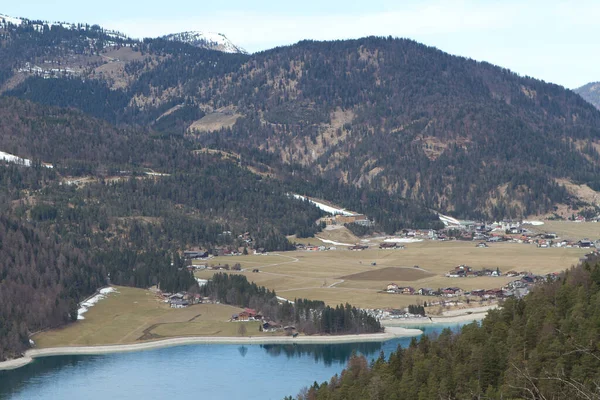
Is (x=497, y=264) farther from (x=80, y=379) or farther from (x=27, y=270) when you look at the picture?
(x=80, y=379)

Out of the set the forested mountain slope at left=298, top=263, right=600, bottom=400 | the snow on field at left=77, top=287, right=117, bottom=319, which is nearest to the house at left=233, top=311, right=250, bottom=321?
the snow on field at left=77, top=287, right=117, bottom=319

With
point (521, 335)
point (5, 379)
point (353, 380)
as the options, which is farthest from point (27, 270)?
point (521, 335)

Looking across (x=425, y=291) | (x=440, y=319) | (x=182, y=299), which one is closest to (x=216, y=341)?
(x=182, y=299)

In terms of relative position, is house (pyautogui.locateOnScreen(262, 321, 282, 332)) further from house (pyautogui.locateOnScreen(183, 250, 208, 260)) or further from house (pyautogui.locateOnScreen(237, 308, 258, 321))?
house (pyautogui.locateOnScreen(183, 250, 208, 260))

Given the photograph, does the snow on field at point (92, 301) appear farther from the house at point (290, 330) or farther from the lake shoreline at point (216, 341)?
the house at point (290, 330)

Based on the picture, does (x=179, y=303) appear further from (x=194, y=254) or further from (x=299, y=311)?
(x=194, y=254)

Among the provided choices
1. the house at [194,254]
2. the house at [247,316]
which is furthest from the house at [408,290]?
the house at [194,254]
